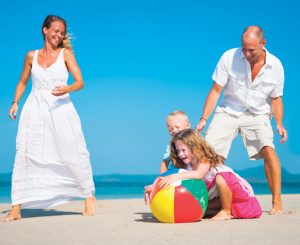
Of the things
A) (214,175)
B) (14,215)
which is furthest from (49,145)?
(214,175)

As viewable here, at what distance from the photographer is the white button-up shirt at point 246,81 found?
23.3 ft

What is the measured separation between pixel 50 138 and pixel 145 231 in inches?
87.1

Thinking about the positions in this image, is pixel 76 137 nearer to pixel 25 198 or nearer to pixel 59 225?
pixel 25 198

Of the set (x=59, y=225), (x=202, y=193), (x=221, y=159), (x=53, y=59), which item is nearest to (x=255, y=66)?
(x=221, y=159)

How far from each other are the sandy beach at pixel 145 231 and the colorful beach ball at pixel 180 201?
14cm

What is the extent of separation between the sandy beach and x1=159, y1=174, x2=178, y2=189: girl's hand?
416mm

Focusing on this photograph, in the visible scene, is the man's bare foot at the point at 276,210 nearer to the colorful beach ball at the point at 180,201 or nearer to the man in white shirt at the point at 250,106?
the man in white shirt at the point at 250,106

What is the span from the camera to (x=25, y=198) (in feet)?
22.5

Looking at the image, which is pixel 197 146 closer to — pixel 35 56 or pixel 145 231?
pixel 145 231

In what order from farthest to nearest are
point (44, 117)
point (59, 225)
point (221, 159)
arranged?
point (44, 117)
point (221, 159)
point (59, 225)

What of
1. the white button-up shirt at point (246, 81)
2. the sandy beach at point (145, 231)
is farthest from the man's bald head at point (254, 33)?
the sandy beach at point (145, 231)

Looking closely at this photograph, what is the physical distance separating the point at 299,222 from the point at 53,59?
3.53 meters

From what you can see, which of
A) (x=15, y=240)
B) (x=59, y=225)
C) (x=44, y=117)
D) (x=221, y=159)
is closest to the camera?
(x=15, y=240)

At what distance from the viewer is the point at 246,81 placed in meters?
7.13
